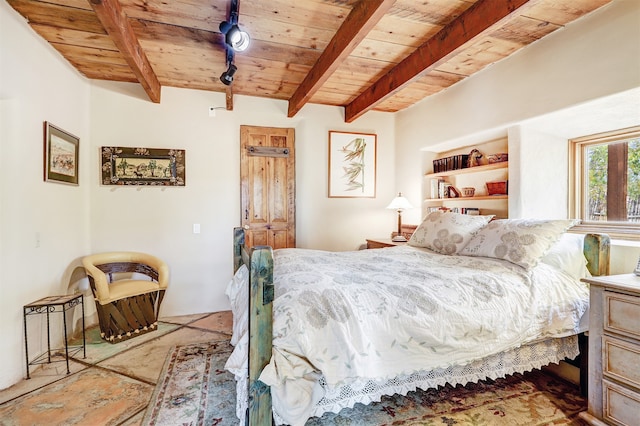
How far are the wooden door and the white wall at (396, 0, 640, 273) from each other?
5.88 feet

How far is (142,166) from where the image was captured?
3432 millimetres

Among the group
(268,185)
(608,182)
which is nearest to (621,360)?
(608,182)

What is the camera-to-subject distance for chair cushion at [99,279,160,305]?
107 inches

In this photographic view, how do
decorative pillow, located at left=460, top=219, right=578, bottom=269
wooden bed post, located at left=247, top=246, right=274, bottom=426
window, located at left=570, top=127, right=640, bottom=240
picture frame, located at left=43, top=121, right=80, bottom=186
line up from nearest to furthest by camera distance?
wooden bed post, located at left=247, top=246, right=274, bottom=426
decorative pillow, located at left=460, top=219, right=578, bottom=269
window, located at left=570, top=127, right=640, bottom=240
picture frame, located at left=43, top=121, right=80, bottom=186

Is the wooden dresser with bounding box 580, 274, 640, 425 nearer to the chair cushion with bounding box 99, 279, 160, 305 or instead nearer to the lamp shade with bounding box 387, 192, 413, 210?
the lamp shade with bounding box 387, 192, 413, 210

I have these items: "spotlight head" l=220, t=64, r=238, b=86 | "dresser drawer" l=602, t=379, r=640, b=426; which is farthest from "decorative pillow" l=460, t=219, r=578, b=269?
"spotlight head" l=220, t=64, r=238, b=86

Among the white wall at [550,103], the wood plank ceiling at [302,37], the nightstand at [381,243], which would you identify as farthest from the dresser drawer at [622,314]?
the nightstand at [381,243]

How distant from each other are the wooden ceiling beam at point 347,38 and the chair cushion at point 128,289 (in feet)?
8.04

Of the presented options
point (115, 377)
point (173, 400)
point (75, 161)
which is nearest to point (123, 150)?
point (75, 161)

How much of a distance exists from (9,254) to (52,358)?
96 centimetres

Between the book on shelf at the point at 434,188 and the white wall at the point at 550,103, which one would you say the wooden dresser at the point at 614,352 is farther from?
the book on shelf at the point at 434,188

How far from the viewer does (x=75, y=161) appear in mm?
2996

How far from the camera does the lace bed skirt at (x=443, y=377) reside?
1.43 metres

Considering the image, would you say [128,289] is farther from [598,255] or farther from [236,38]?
[598,255]
